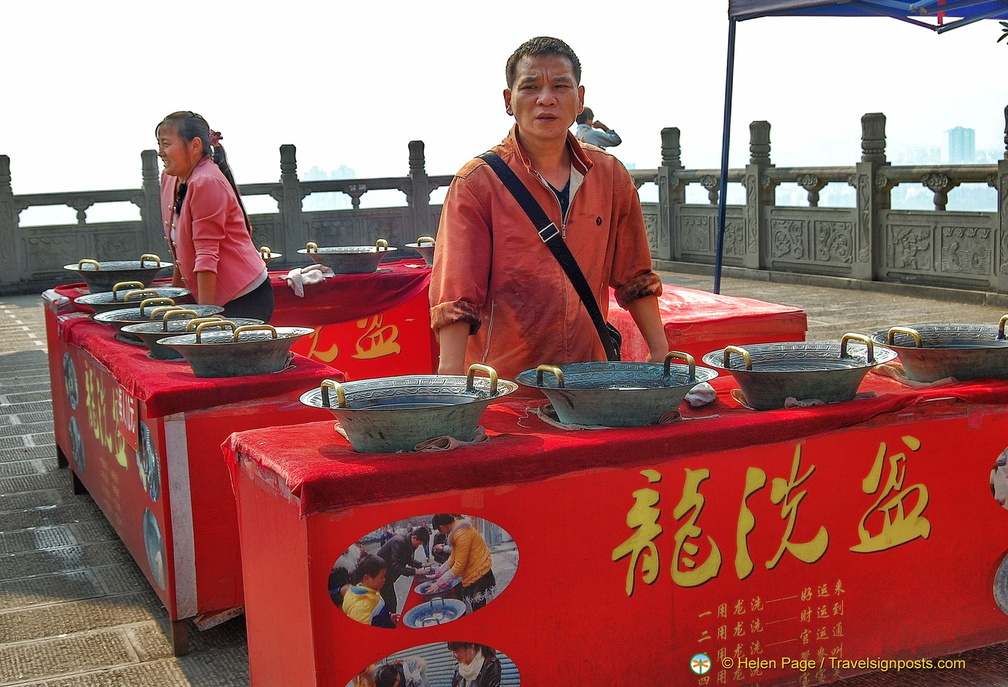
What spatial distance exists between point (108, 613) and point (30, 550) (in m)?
0.82

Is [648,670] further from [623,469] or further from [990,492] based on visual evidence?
[990,492]

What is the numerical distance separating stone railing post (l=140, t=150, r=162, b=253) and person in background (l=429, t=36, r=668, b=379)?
1209 cm

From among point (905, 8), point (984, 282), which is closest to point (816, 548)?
point (905, 8)

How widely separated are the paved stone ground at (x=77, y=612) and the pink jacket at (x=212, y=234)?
1.07 meters

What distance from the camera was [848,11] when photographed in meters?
6.95

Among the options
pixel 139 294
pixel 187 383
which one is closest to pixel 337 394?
pixel 187 383

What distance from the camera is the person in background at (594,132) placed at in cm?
1030

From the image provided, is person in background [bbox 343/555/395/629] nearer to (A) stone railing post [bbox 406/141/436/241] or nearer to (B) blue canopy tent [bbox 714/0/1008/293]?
(B) blue canopy tent [bbox 714/0/1008/293]

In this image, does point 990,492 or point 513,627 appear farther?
point 990,492

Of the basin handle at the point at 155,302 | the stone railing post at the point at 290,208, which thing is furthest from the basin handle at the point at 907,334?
the stone railing post at the point at 290,208

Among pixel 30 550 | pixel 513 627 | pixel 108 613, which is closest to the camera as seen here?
pixel 513 627

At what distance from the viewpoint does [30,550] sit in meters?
4.11

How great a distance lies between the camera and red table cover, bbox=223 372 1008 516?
2.08 meters

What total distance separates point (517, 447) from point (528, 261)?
2.09ft
